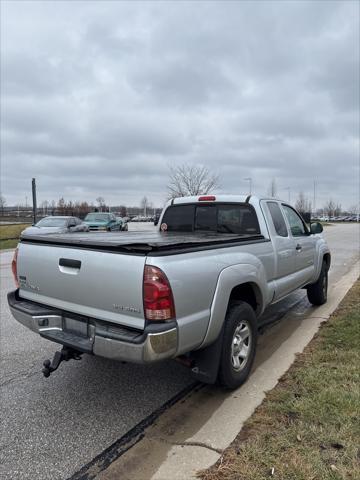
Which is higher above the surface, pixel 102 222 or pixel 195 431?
pixel 102 222

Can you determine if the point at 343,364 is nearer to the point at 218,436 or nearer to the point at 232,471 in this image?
the point at 218,436

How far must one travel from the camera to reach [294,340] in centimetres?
510

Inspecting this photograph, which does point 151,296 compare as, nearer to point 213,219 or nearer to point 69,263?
point 69,263

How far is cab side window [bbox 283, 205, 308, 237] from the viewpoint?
5649 mm

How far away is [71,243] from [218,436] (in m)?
1.98

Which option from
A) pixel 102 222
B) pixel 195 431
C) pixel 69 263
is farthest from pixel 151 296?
pixel 102 222

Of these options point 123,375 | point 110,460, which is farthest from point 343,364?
point 110,460

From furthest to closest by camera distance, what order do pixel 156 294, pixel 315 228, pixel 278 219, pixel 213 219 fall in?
1. pixel 315 228
2. pixel 213 219
3. pixel 278 219
4. pixel 156 294

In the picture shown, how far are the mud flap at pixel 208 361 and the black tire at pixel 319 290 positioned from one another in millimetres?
3867

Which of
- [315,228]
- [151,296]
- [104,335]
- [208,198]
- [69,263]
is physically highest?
[208,198]

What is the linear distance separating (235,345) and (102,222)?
2377 cm

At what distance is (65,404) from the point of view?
354 centimetres

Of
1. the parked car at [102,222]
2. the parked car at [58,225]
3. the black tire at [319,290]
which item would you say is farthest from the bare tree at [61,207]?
the black tire at [319,290]

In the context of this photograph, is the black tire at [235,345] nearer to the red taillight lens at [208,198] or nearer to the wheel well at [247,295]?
the wheel well at [247,295]
